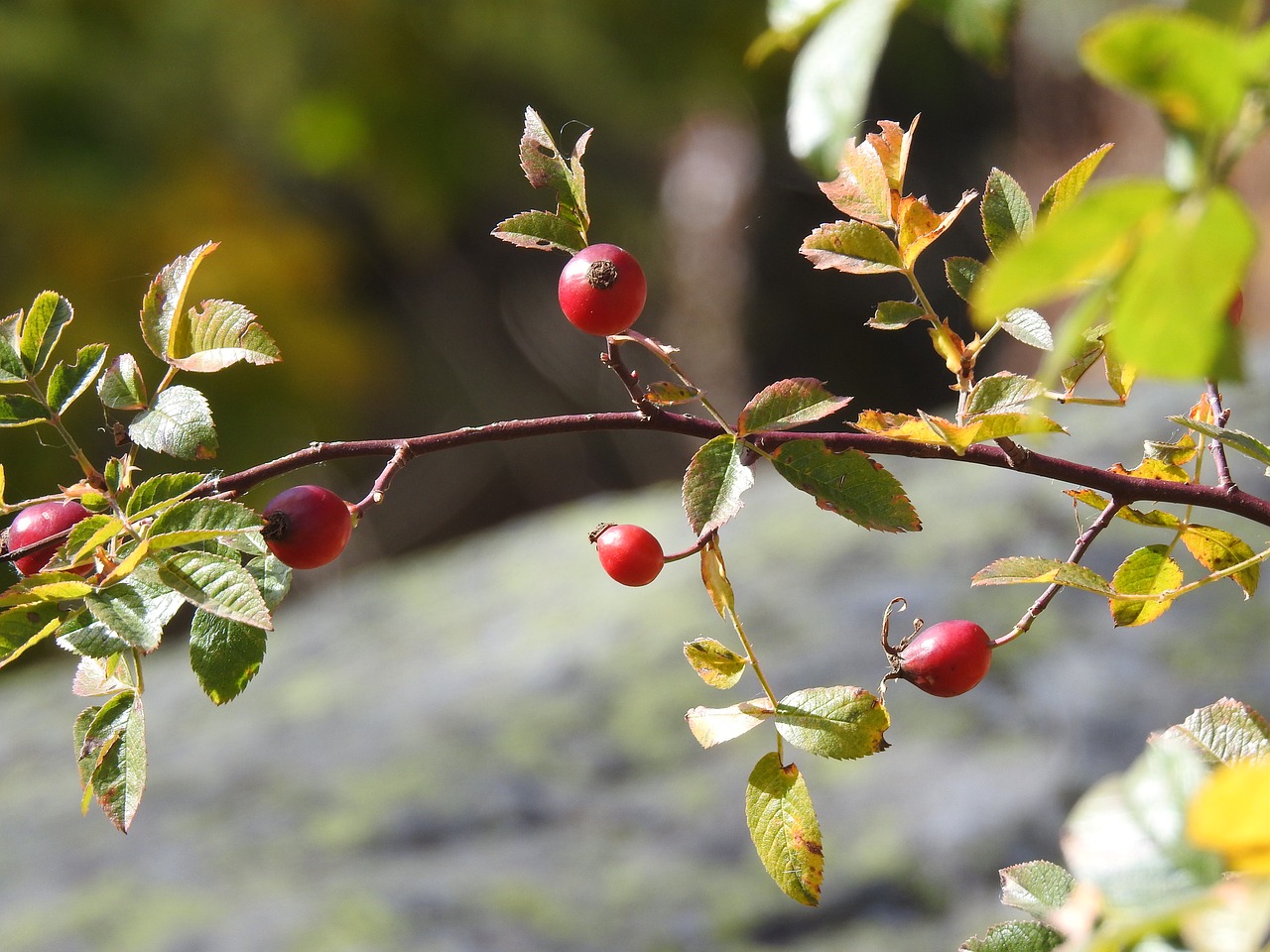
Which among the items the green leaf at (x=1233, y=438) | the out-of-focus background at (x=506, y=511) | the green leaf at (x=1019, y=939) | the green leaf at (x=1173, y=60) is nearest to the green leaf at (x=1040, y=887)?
the green leaf at (x=1019, y=939)

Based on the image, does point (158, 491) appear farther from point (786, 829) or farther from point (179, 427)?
point (786, 829)

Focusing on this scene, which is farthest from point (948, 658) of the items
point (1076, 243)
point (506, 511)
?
point (506, 511)

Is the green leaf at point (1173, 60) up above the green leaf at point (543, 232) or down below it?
above

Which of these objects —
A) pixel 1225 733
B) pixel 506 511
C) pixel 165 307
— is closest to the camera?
pixel 1225 733

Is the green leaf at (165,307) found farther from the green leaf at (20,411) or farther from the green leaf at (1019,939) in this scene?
the green leaf at (1019,939)

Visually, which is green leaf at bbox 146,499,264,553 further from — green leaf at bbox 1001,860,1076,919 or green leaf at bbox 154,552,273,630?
green leaf at bbox 1001,860,1076,919

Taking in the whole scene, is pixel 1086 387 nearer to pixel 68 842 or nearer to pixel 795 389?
pixel 68 842
